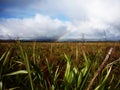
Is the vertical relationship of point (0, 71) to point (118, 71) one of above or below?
above

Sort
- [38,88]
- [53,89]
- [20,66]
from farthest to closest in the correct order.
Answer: [20,66]
[38,88]
[53,89]

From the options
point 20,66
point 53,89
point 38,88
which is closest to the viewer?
point 53,89

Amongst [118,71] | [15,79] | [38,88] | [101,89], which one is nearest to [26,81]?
[15,79]

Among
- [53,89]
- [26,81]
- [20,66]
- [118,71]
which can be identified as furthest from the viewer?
[118,71]

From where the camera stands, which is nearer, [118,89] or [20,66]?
[118,89]

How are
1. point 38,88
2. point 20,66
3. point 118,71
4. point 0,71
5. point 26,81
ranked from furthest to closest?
point 118,71 → point 20,66 → point 26,81 → point 0,71 → point 38,88

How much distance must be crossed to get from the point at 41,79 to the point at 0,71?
2.26 feet

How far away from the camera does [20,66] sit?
Result: 4.75 metres

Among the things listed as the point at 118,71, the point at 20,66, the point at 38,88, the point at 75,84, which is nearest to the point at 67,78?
the point at 75,84

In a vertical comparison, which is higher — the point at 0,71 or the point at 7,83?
the point at 0,71

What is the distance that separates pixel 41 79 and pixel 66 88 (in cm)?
31

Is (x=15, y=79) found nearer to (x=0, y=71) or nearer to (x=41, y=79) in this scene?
(x=0, y=71)

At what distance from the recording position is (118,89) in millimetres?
3094

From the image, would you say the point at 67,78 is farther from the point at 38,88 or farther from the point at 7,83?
the point at 7,83
